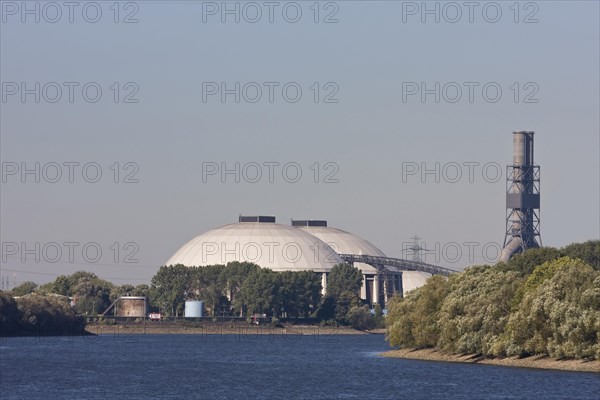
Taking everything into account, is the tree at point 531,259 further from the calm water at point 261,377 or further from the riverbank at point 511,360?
the calm water at point 261,377

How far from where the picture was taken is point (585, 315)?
94.3m

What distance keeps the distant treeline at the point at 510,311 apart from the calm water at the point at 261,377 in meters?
2.94

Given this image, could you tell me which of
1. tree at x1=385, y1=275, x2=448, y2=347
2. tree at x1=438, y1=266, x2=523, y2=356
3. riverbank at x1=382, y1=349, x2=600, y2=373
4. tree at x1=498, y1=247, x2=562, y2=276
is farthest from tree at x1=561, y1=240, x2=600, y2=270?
tree at x1=438, y1=266, x2=523, y2=356

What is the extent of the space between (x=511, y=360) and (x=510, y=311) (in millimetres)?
6192

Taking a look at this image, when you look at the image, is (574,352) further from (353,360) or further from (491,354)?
(353,360)

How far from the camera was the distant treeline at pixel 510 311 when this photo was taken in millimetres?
95312

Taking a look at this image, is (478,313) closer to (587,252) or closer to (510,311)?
(510,311)

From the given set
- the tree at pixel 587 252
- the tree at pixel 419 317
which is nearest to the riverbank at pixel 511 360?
the tree at pixel 419 317

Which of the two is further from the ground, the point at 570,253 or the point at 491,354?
the point at 570,253

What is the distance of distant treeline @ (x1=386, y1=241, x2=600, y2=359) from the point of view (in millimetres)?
95312

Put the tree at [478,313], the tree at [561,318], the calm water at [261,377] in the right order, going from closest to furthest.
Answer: the calm water at [261,377]
the tree at [561,318]
the tree at [478,313]

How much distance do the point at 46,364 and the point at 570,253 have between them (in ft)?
200

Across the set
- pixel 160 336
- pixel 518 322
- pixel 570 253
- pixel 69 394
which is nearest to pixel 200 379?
pixel 69 394

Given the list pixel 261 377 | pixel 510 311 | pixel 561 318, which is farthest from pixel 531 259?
pixel 261 377
